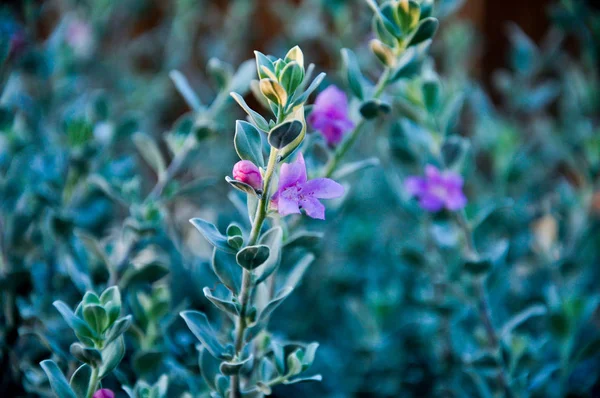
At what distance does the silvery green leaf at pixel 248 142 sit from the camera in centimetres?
58

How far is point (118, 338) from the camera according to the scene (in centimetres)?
65

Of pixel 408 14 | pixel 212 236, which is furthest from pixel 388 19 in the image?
pixel 212 236

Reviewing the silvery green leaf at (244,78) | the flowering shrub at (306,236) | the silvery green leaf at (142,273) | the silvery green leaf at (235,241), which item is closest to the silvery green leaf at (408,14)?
the flowering shrub at (306,236)

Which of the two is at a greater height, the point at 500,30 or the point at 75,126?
the point at 75,126

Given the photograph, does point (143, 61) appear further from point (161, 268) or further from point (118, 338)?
point (118, 338)

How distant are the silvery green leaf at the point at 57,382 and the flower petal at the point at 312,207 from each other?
30 cm

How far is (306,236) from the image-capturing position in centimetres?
73

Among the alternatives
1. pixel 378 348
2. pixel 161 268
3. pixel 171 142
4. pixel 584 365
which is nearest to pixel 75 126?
pixel 171 142

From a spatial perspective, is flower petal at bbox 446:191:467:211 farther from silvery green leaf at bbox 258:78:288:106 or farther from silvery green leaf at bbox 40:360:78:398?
silvery green leaf at bbox 40:360:78:398

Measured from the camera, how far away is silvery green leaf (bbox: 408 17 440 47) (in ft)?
2.34

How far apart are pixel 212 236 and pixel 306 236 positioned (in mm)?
159

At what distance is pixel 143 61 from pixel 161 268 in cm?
194

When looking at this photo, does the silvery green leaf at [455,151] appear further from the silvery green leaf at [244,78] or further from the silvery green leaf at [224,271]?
the silvery green leaf at [224,271]

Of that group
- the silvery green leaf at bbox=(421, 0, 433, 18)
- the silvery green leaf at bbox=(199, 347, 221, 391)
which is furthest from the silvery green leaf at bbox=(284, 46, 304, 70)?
the silvery green leaf at bbox=(199, 347, 221, 391)
